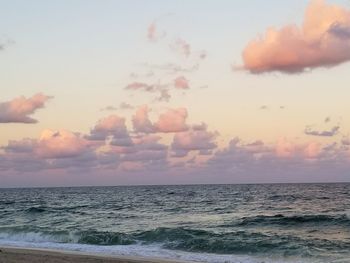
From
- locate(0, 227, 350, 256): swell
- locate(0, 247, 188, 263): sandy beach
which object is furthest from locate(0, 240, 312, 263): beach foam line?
locate(0, 227, 350, 256): swell

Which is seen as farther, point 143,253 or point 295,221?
point 295,221

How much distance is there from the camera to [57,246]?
2741cm

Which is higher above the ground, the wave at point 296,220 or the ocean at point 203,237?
the wave at point 296,220

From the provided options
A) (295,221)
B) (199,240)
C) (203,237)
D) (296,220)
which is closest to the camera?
(199,240)

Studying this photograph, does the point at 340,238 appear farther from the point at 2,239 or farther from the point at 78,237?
the point at 2,239

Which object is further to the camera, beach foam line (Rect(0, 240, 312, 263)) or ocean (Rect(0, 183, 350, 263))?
ocean (Rect(0, 183, 350, 263))

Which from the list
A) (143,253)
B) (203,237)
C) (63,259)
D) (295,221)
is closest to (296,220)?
(295,221)

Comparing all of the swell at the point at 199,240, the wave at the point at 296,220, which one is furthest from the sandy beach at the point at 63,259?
the wave at the point at 296,220

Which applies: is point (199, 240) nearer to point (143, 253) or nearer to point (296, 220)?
point (143, 253)

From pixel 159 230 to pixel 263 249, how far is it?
7.62 m

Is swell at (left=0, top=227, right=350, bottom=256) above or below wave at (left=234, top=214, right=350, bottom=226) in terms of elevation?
below

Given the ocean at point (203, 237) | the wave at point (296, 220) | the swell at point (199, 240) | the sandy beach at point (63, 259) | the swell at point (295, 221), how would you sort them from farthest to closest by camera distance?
the wave at point (296, 220), the swell at point (295, 221), the swell at point (199, 240), the ocean at point (203, 237), the sandy beach at point (63, 259)

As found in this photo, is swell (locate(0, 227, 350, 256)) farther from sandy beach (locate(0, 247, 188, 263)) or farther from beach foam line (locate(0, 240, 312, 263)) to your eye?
sandy beach (locate(0, 247, 188, 263))

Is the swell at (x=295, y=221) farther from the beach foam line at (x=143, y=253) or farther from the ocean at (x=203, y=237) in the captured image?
the beach foam line at (x=143, y=253)
